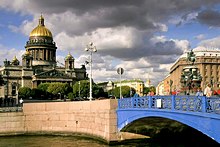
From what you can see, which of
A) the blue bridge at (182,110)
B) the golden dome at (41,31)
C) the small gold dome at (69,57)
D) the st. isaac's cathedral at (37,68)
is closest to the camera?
the blue bridge at (182,110)

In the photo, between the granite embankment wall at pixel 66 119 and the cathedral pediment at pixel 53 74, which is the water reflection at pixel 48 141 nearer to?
the granite embankment wall at pixel 66 119

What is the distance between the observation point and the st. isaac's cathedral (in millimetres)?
132125

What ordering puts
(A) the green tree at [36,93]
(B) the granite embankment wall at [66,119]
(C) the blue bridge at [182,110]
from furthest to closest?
(A) the green tree at [36,93]
(B) the granite embankment wall at [66,119]
(C) the blue bridge at [182,110]

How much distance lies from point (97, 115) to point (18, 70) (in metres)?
109

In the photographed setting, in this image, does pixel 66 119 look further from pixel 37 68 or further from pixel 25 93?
pixel 37 68

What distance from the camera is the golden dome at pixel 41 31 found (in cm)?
13512

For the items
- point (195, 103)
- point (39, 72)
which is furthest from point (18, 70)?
point (195, 103)

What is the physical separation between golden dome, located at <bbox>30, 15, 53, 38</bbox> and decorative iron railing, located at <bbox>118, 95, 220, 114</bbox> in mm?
112618

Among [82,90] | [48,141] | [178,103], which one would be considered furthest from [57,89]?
[178,103]

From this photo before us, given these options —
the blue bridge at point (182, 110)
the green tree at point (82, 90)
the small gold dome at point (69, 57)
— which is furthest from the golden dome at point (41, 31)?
the blue bridge at point (182, 110)

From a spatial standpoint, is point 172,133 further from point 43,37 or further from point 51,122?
point 43,37

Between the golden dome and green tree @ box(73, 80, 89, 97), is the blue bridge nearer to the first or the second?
green tree @ box(73, 80, 89, 97)

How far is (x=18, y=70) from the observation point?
135 meters

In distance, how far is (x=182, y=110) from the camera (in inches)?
676
